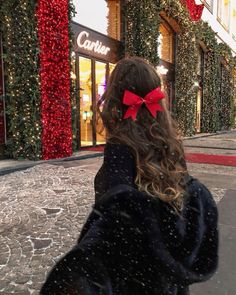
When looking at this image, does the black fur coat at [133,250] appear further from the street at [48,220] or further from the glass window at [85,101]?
the glass window at [85,101]

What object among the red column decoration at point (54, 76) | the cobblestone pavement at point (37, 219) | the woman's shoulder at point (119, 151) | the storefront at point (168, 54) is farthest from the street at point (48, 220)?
the storefront at point (168, 54)

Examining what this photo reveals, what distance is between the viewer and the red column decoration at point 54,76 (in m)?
7.87

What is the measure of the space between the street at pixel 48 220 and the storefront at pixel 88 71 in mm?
3561

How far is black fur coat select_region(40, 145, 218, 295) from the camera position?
1.02 metres

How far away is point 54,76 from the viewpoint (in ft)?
26.9

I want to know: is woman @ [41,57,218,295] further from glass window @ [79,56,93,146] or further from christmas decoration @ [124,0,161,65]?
christmas decoration @ [124,0,161,65]

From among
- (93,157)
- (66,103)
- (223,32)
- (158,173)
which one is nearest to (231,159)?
(93,157)

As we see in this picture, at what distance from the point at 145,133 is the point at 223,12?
2894 centimetres

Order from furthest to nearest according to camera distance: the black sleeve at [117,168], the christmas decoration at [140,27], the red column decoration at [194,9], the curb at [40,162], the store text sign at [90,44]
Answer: the red column decoration at [194,9] < the christmas decoration at [140,27] < the store text sign at [90,44] < the curb at [40,162] < the black sleeve at [117,168]

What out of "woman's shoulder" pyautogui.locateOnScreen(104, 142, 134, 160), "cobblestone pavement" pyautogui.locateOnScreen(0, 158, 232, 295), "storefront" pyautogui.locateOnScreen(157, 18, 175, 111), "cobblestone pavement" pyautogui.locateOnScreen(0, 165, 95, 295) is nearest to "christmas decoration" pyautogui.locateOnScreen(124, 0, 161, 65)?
"storefront" pyautogui.locateOnScreen(157, 18, 175, 111)

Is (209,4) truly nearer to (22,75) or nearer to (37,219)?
(22,75)

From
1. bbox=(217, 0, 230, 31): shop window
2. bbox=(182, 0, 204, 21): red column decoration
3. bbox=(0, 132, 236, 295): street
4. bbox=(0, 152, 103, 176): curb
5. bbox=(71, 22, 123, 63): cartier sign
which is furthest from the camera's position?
bbox=(217, 0, 230, 31): shop window

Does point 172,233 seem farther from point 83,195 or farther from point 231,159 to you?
point 231,159

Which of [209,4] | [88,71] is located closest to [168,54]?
[209,4]
